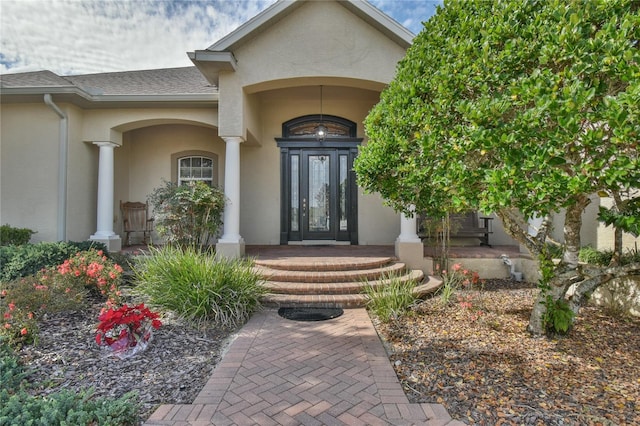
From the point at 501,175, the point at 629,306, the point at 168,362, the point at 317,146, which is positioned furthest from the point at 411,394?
the point at 317,146

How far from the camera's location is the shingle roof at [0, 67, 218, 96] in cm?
740

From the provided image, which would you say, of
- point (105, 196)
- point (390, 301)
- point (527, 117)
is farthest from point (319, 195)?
point (527, 117)

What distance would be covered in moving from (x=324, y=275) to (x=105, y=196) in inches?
218

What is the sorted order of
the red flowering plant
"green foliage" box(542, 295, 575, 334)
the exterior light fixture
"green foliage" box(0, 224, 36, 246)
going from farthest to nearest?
the exterior light fixture < "green foliage" box(0, 224, 36, 246) < "green foliage" box(542, 295, 575, 334) < the red flowering plant

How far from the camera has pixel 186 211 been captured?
22.3 feet

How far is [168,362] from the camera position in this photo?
3244 millimetres

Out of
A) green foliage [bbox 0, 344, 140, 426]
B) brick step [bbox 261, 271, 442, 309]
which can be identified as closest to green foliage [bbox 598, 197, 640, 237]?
brick step [bbox 261, 271, 442, 309]

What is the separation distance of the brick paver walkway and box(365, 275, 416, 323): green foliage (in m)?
0.49

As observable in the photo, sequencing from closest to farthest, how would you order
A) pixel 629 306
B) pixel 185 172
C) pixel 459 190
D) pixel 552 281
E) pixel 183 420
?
pixel 183 420
pixel 459 190
pixel 552 281
pixel 629 306
pixel 185 172

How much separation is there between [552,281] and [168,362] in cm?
429

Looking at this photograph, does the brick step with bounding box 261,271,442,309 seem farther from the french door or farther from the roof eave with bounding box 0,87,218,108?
the roof eave with bounding box 0,87,218,108

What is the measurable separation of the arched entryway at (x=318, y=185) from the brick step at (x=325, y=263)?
227 cm

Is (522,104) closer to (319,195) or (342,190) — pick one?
(342,190)

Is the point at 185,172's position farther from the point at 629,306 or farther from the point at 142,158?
the point at 629,306
